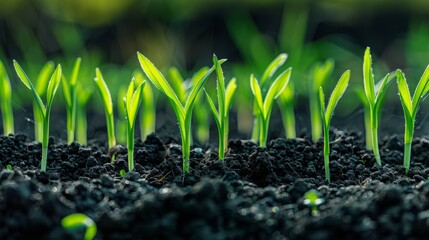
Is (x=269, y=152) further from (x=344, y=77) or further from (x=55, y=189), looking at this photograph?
(x=55, y=189)

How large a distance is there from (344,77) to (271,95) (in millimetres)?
350

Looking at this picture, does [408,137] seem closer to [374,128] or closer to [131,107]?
[374,128]

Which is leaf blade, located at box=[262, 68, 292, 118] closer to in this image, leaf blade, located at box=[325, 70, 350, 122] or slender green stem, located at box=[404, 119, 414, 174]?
leaf blade, located at box=[325, 70, 350, 122]

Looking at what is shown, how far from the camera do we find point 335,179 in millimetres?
2287

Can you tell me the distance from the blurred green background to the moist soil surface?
2.60m

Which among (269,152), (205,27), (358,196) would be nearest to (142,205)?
(358,196)

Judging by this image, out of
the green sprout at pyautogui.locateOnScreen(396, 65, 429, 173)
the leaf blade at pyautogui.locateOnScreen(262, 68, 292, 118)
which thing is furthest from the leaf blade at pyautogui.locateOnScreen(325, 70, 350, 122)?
the leaf blade at pyautogui.locateOnScreen(262, 68, 292, 118)

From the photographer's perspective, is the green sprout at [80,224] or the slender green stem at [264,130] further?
the slender green stem at [264,130]

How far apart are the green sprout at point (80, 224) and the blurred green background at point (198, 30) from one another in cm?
328

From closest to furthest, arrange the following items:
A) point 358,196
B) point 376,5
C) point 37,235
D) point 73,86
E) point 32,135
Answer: point 37,235 → point 358,196 → point 73,86 → point 32,135 → point 376,5

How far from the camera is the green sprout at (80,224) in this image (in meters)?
1.61

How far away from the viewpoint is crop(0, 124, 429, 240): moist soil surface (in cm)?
162

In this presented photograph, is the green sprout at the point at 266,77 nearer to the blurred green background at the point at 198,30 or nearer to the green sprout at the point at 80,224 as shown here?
the green sprout at the point at 80,224

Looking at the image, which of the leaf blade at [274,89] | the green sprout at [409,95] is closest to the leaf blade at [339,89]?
the green sprout at [409,95]
